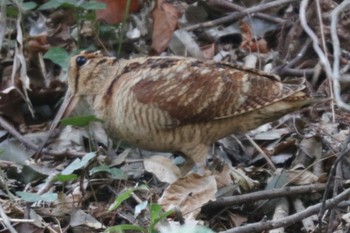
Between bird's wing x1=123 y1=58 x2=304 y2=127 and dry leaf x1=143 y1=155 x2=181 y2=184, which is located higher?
bird's wing x1=123 y1=58 x2=304 y2=127

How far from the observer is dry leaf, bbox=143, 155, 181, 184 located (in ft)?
17.6

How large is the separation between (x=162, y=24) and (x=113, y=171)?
1.79 meters

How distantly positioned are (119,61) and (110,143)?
1.62 feet

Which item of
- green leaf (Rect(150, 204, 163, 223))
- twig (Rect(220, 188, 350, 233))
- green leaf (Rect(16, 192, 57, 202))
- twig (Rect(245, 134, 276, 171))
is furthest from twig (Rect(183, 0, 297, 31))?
green leaf (Rect(150, 204, 163, 223))

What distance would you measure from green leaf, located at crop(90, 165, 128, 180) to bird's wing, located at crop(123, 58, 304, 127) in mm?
373

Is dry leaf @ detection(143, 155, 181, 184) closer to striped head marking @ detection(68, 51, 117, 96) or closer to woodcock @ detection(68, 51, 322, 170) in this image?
woodcock @ detection(68, 51, 322, 170)

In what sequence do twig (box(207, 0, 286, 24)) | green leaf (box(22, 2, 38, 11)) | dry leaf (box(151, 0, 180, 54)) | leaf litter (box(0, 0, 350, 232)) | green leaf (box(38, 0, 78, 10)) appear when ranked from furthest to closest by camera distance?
twig (box(207, 0, 286, 24)) < green leaf (box(22, 2, 38, 11)) < dry leaf (box(151, 0, 180, 54)) < green leaf (box(38, 0, 78, 10)) < leaf litter (box(0, 0, 350, 232))

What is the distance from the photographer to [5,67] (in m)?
7.18

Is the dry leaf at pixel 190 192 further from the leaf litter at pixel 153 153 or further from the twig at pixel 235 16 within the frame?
the twig at pixel 235 16

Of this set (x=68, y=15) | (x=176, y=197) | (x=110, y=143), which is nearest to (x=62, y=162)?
(x=110, y=143)

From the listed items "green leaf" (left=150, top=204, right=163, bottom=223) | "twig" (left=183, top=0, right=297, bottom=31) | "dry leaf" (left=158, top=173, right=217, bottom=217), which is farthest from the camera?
"twig" (left=183, top=0, right=297, bottom=31)

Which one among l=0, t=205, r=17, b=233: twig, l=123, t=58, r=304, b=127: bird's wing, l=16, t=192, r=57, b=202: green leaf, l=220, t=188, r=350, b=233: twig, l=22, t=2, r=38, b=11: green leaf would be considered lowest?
l=0, t=205, r=17, b=233: twig

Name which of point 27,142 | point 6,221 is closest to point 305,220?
point 6,221

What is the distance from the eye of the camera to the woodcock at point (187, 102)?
18.0ft
